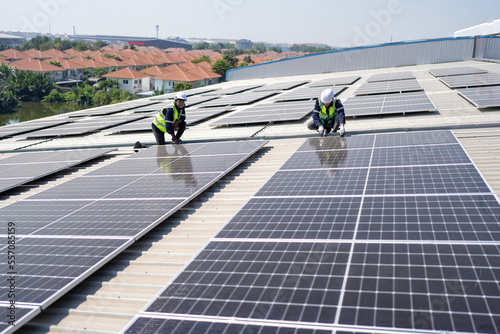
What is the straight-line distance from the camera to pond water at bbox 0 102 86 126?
7044cm

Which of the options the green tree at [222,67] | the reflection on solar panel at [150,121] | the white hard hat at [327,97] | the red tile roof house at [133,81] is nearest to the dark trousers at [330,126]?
the white hard hat at [327,97]

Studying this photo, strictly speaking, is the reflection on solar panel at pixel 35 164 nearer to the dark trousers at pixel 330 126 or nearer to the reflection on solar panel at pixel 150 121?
the reflection on solar panel at pixel 150 121

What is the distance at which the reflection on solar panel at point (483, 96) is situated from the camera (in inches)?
586

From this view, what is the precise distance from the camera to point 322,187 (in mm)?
7652

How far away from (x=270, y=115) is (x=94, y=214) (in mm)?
11712

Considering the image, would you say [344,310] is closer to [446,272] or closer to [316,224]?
[446,272]

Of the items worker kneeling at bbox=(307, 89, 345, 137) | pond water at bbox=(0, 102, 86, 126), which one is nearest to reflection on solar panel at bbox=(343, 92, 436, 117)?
worker kneeling at bbox=(307, 89, 345, 137)

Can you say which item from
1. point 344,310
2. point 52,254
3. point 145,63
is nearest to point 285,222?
point 344,310

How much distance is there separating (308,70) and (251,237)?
47.4 meters

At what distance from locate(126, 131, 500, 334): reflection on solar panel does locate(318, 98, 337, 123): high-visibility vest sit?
5662 mm

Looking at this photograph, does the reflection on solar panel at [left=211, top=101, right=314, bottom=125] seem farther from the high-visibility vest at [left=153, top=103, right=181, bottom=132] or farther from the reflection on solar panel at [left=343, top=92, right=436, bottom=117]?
the high-visibility vest at [left=153, top=103, right=181, bottom=132]

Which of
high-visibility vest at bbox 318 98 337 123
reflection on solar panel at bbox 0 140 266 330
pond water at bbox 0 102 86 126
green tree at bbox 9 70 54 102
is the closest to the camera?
reflection on solar panel at bbox 0 140 266 330

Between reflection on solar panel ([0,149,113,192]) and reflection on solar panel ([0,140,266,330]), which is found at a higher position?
reflection on solar panel ([0,140,266,330])

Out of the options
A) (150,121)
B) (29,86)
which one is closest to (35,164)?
(150,121)
